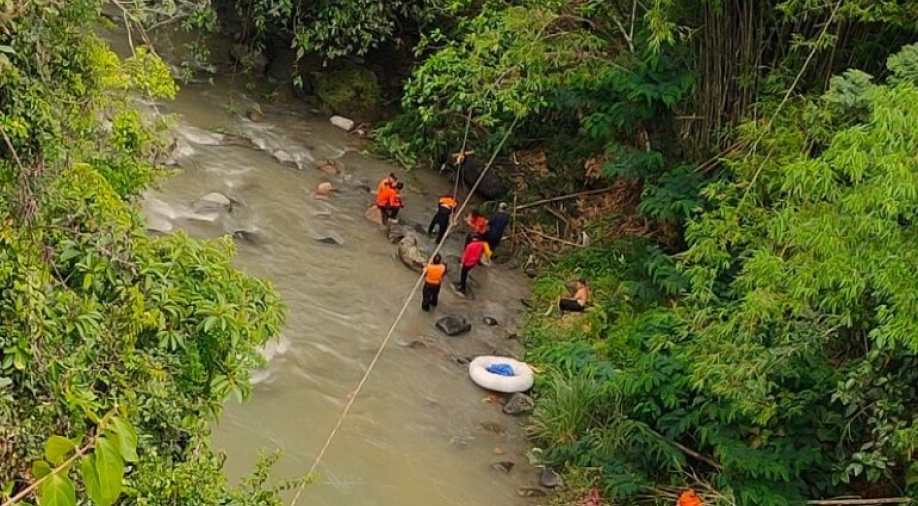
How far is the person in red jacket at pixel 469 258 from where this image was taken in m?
10.2

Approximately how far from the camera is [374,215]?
37.8 feet

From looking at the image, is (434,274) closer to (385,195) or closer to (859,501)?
(385,195)

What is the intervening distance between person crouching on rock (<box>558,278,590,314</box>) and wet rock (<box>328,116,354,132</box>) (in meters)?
5.01

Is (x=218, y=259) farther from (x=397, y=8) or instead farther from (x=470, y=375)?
(x=397, y=8)

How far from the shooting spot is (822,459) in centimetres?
659

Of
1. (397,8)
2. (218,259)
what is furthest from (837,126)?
(397,8)

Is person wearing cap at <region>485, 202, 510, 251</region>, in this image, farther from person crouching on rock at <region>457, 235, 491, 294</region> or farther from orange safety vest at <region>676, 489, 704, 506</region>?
orange safety vest at <region>676, 489, 704, 506</region>

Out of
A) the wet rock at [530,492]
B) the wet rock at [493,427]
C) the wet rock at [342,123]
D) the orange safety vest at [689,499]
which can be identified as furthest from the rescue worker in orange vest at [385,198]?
the orange safety vest at [689,499]

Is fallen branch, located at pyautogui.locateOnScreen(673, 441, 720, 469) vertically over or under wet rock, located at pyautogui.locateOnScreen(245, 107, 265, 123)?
under

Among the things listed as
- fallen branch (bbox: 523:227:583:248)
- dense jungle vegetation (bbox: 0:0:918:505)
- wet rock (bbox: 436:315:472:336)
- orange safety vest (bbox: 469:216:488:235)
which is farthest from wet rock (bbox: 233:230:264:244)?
fallen branch (bbox: 523:227:583:248)

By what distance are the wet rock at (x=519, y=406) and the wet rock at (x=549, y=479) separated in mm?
876

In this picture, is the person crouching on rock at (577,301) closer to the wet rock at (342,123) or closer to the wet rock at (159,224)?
the wet rock at (159,224)

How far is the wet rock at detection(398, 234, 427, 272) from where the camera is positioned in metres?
10.6

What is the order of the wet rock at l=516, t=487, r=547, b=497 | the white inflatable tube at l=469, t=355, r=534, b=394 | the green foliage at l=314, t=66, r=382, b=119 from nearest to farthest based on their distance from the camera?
the wet rock at l=516, t=487, r=547, b=497
the white inflatable tube at l=469, t=355, r=534, b=394
the green foliage at l=314, t=66, r=382, b=119
